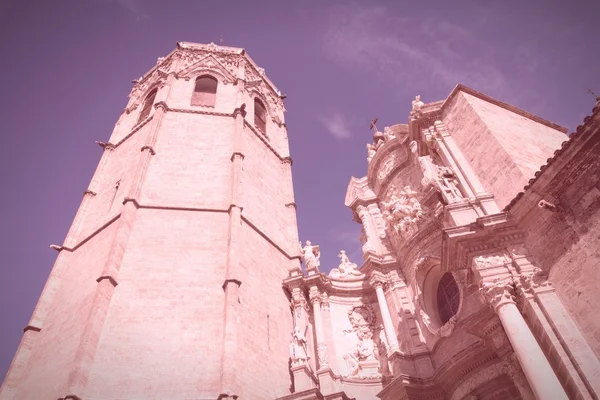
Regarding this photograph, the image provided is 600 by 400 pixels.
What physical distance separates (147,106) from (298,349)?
52.3 ft

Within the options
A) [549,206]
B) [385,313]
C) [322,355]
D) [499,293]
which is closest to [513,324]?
[499,293]

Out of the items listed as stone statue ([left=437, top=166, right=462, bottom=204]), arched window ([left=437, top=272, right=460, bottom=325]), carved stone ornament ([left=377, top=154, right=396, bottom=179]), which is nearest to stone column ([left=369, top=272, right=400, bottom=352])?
arched window ([left=437, top=272, right=460, bottom=325])

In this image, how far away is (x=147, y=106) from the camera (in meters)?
23.8

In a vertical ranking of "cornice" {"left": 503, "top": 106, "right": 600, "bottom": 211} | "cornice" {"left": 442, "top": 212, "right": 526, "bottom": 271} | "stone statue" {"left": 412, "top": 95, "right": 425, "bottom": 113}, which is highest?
"stone statue" {"left": 412, "top": 95, "right": 425, "bottom": 113}

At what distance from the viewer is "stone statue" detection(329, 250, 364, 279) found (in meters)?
16.5

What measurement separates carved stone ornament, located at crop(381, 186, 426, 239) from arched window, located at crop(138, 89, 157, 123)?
510 inches

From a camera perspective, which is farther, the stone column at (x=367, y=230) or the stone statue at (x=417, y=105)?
the stone column at (x=367, y=230)

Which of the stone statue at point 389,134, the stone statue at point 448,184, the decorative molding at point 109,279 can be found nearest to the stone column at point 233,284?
the decorative molding at point 109,279

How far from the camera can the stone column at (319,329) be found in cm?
1328

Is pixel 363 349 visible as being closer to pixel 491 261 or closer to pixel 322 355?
pixel 322 355

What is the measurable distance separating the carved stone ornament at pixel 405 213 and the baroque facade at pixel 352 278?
6 cm

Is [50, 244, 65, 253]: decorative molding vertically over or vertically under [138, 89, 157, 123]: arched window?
under

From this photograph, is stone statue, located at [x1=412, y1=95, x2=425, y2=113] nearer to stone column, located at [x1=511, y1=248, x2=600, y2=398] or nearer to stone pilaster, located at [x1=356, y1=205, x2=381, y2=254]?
stone pilaster, located at [x1=356, y1=205, x2=381, y2=254]

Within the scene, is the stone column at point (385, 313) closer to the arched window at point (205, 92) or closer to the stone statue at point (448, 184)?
the stone statue at point (448, 184)
